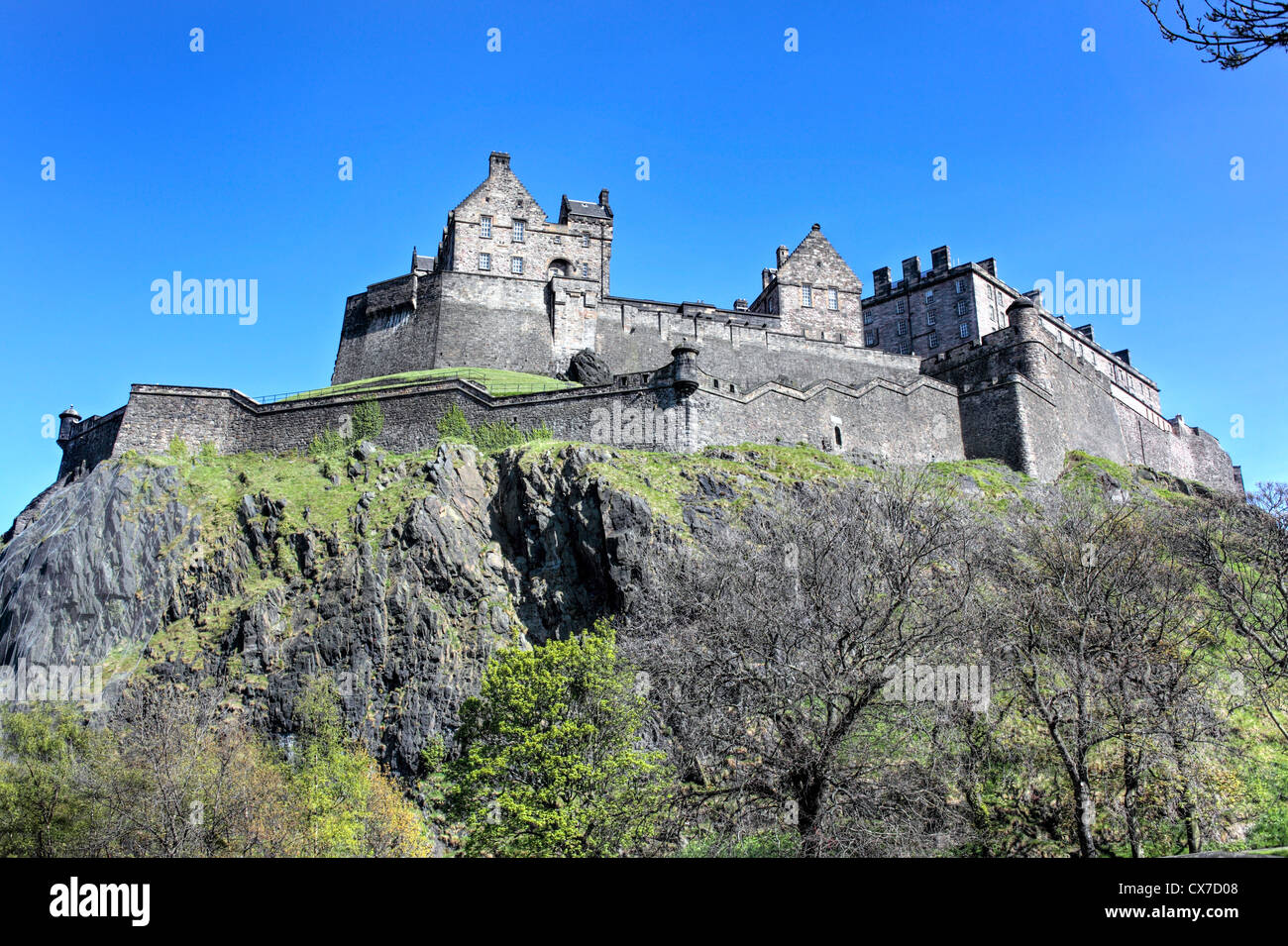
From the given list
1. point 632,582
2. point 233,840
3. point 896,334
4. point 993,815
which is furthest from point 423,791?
point 896,334

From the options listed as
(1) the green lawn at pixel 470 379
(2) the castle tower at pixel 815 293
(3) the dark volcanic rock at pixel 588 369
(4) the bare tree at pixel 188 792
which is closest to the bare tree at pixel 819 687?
(4) the bare tree at pixel 188 792

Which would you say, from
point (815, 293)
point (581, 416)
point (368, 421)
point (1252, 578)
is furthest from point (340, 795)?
point (815, 293)

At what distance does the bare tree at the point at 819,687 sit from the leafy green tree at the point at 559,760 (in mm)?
1460

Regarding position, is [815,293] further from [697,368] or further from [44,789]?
[44,789]

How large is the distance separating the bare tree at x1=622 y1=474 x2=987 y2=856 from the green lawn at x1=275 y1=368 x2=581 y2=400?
21.5 meters

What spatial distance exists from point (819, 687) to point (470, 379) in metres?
27.9

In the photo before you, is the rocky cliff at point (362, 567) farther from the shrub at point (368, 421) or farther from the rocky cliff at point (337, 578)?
the shrub at point (368, 421)

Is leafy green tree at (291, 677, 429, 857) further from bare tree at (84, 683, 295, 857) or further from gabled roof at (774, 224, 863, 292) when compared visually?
gabled roof at (774, 224, 863, 292)

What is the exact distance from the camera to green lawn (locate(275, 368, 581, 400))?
3975 centimetres

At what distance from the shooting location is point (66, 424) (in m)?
40.9

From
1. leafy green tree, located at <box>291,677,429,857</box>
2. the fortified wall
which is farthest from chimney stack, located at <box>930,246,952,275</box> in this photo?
leafy green tree, located at <box>291,677,429,857</box>

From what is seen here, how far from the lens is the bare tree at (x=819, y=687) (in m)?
15.3

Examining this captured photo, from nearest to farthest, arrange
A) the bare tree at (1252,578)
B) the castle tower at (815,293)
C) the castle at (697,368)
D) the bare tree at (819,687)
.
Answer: the bare tree at (819,687) → the bare tree at (1252,578) → the castle at (697,368) → the castle tower at (815,293)
